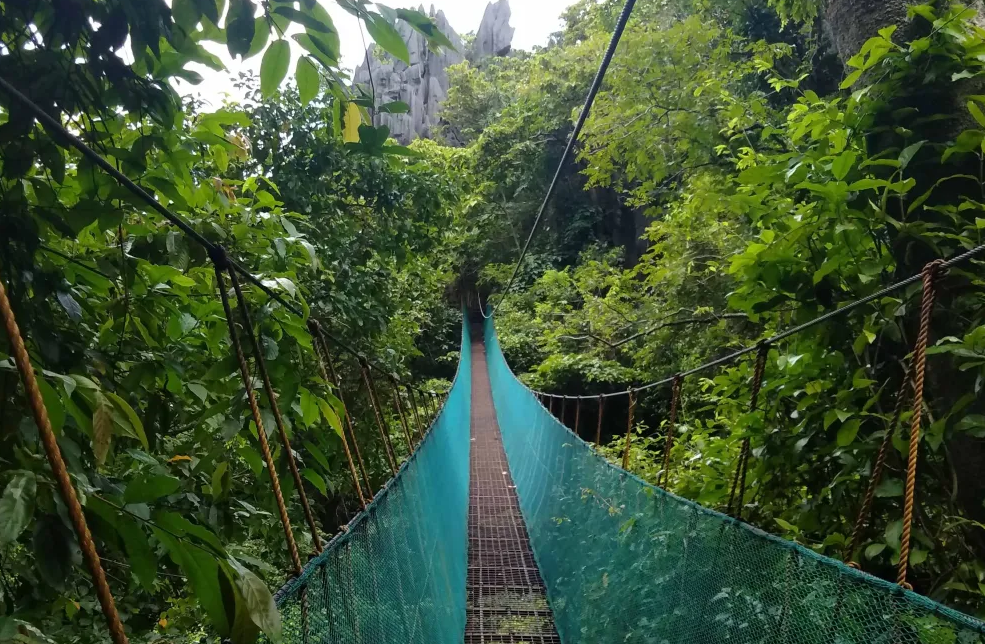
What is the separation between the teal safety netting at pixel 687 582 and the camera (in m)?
0.74

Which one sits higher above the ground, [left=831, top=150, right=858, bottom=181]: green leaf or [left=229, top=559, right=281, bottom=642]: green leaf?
[left=831, top=150, right=858, bottom=181]: green leaf

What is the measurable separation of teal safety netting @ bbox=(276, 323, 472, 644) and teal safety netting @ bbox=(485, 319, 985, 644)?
1.61 feet

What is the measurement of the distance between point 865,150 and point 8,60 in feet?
4.72

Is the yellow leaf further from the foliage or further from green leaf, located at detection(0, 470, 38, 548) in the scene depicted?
green leaf, located at detection(0, 470, 38, 548)

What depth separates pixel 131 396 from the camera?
3.12 ft

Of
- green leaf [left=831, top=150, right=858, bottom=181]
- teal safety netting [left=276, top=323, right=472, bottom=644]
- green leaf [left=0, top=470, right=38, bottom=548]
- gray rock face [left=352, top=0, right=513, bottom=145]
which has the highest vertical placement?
gray rock face [left=352, top=0, right=513, bottom=145]

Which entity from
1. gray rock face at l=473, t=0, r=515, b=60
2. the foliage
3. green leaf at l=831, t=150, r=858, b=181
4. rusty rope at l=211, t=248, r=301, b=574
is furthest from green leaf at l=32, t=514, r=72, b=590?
gray rock face at l=473, t=0, r=515, b=60

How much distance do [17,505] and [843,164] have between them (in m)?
1.30

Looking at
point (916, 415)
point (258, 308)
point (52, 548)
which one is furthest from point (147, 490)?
point (916, 415)

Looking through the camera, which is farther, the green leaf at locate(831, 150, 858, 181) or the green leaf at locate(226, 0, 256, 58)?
the green leaf at locate(831, 150, 858, 181)

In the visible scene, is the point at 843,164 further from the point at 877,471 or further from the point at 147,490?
the point at 147,490

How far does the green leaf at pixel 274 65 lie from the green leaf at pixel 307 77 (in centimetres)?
1

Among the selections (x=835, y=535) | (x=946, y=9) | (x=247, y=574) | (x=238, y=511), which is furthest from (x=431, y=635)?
(x=946, y=9)

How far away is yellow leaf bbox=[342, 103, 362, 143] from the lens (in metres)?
0.71
